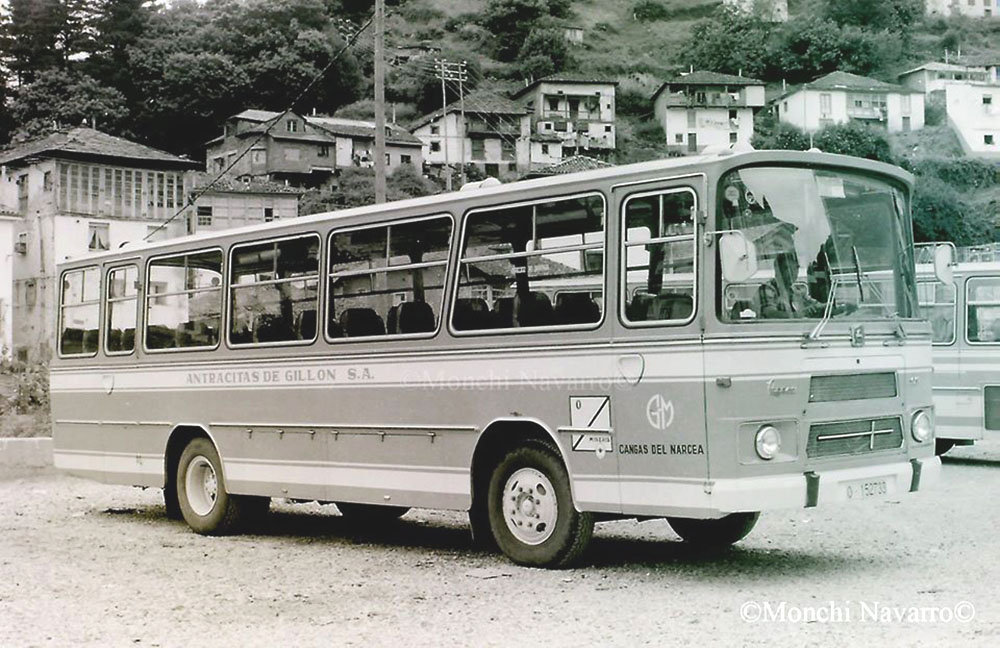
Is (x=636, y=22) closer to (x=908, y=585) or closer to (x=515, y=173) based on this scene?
(x=515, y=173)

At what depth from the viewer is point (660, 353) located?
8844 mm

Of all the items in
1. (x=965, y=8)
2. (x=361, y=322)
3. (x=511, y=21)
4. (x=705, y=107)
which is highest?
(x=965, y=8)

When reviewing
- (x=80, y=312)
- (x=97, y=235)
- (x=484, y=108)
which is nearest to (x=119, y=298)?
(x=80, y=312)

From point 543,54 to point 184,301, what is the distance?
117300mm

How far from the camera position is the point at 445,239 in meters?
10.5

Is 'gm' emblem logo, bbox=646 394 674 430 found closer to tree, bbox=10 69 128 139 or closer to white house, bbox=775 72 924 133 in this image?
tree, bbox=10 69 128 139

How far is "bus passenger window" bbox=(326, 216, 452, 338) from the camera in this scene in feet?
34.7

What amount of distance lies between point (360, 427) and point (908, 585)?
4.97 meters

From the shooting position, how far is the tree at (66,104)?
253 ft

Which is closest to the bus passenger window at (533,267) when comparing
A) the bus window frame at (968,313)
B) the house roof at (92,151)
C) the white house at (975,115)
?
the bus window frame at (968,313)

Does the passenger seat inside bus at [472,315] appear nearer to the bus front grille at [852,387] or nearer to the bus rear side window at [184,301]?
the bus front grille at [852,387]

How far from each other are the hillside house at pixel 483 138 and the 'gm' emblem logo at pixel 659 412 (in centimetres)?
7737

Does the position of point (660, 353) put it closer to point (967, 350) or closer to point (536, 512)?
point (536, 512)

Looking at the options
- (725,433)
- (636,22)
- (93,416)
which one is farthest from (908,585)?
(636,22)
